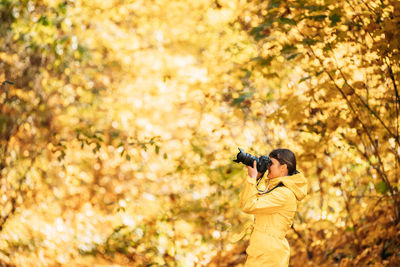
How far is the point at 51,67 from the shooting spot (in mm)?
8078

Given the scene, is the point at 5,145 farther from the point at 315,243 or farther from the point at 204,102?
the point at 315,243

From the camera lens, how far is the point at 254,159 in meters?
2.78

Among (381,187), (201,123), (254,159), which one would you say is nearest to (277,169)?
(254,159)

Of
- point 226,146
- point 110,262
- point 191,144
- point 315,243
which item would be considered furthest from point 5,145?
point 315,243

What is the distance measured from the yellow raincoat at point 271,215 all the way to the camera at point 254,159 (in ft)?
0.35

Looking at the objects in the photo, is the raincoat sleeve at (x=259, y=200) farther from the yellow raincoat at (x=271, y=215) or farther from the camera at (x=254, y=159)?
the camera at (x=254, y=159)

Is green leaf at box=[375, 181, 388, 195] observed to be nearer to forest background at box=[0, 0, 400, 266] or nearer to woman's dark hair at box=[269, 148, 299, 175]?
forest background at box=[0, 0, 400, 266]

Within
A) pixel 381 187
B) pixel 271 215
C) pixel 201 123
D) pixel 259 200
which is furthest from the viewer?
pixel 201 123

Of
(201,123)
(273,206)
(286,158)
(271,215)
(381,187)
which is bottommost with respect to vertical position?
(201,123)

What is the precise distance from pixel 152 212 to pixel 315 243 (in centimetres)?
267

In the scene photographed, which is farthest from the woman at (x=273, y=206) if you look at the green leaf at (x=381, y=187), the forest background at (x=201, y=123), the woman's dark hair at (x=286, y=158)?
the green leaf at (x=381, y=187)

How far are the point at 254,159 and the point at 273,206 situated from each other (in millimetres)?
316

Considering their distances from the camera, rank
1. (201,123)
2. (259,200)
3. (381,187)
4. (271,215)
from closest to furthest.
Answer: (259,200) → (271,215) → (381,187) → (201,123)

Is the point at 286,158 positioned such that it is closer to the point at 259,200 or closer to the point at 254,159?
the point at 254,159
